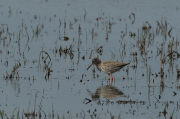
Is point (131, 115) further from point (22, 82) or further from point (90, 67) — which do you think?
point (90, 67)

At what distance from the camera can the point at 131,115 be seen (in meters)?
8.98

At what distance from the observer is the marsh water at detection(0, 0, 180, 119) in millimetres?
9523

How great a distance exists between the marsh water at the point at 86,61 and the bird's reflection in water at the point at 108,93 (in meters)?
0.03

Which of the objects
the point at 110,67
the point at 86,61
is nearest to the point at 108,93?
the point at 110,67

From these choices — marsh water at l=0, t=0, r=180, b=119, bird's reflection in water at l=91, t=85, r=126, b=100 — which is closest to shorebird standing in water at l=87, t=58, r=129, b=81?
marsh water at l=0, t=0, r=180, b=119

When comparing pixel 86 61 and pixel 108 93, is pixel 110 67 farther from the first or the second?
pixel 86 61

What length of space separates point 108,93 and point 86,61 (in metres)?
4.06

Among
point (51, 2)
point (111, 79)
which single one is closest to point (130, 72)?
point (111, 79)

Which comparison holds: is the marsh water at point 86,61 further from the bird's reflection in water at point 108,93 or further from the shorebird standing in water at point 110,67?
the shorebird standing in water at point 110,67

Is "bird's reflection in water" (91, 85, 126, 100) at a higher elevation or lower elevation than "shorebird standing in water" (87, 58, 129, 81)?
lower

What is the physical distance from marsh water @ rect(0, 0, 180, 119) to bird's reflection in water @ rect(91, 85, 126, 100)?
3 centimetres

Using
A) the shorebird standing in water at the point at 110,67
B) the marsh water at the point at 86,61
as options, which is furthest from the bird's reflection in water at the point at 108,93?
A: the shorebird standing in water at the point at 110,67

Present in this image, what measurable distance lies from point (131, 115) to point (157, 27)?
11.5m

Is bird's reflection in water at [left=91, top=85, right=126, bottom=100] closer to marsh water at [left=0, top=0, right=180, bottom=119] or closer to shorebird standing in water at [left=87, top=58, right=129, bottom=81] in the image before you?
marsh water at [left=0, top=0, right=180, bottom=119]
